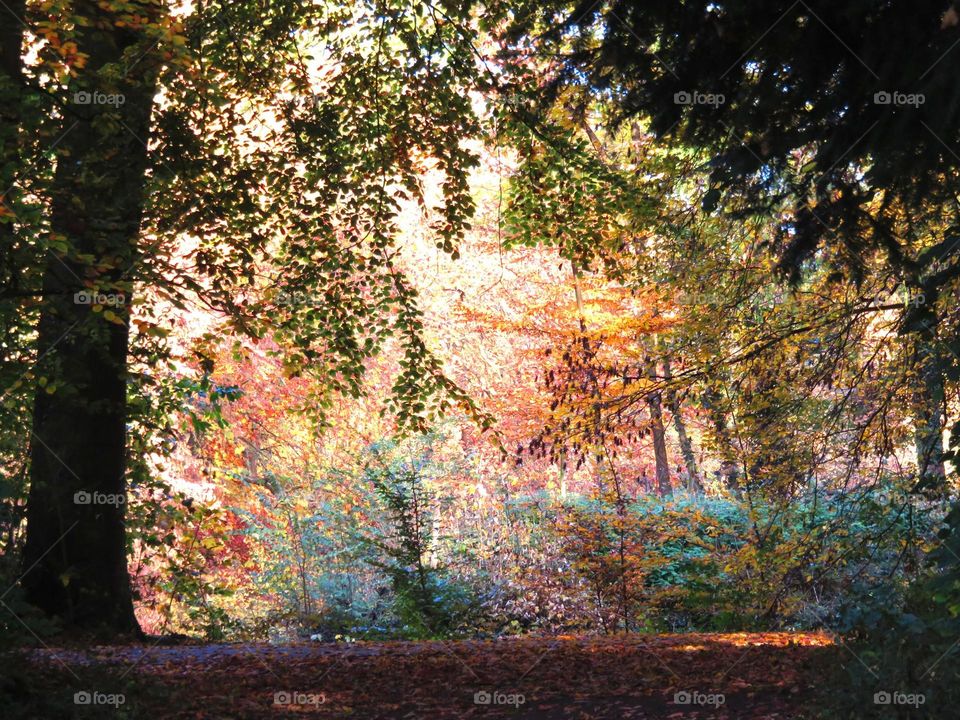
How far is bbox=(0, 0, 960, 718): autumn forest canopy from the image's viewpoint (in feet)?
14.0

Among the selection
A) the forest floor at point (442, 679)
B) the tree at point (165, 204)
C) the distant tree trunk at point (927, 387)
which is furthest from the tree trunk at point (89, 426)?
the distant tree trunk at point (927, 387)

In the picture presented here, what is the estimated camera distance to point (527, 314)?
49.3 feet

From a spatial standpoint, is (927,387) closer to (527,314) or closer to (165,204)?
(165,204)

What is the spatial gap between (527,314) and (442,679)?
8654 millimetres

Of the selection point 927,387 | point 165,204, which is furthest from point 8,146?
point 927,387

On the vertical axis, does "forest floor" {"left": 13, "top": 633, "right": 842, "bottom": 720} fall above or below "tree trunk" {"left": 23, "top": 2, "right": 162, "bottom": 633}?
below

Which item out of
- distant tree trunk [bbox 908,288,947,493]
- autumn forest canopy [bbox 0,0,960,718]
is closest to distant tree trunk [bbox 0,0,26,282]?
autumn forest canopy [bbox 0,0,960,718]

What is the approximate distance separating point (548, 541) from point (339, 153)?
22.0 feet

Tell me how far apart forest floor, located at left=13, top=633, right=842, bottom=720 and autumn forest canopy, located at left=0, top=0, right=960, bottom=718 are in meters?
0.05

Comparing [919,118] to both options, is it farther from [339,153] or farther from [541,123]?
[339,153]

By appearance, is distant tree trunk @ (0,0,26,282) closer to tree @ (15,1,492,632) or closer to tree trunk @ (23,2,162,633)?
tree @ (15,1,492,632)

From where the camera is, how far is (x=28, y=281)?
A: 6.50 m

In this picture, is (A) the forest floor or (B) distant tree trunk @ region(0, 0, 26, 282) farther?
(A) the forest floor

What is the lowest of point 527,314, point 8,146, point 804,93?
point 804,93
